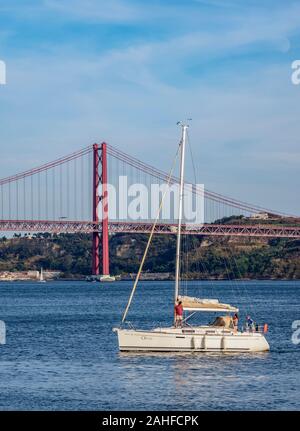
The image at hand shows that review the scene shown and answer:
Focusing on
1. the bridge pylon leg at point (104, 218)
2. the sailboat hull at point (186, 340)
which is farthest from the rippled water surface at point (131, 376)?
the bridge pylon leg at point (104, 218)

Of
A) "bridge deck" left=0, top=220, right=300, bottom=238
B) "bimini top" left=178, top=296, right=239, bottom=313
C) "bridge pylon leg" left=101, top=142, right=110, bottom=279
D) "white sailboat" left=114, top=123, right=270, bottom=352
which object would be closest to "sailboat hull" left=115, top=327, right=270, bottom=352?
"white sailboat" left=114, top=123, right=270, bottom=352

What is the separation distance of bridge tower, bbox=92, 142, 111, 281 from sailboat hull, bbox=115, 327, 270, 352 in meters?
69.9

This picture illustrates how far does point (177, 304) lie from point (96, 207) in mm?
76785

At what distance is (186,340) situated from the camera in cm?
3397

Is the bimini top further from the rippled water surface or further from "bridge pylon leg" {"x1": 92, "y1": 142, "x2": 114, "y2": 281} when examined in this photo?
"bridge pylon leg" {"x1": 92, "y1": 142, "x2": 114, "y2": 281}

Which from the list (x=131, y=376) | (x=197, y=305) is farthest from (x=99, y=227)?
(x=131, y=376)

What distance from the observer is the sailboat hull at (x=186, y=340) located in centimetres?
3403

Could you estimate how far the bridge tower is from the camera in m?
107

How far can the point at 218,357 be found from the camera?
111 feet

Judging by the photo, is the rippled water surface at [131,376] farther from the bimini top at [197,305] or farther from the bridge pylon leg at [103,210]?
the bridge pylon leg at [103,210]

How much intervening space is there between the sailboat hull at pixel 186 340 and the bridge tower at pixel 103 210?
229ft

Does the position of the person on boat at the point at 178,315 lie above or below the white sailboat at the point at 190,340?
above

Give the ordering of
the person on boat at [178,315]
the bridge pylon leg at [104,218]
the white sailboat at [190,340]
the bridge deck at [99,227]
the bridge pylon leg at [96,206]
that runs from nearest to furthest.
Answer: the white sailboat at [190,340] → the person on boat at [178,315] → the bridge deck at [99,227] → the bridge pylon leg at [104,218] → the bridge pylon leg at [96,206]
